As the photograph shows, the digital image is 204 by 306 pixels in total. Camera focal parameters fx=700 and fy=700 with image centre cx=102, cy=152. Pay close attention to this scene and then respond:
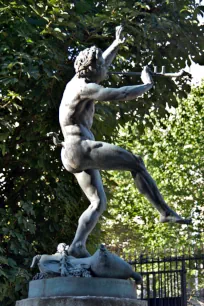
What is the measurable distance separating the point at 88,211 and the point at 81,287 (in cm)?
88

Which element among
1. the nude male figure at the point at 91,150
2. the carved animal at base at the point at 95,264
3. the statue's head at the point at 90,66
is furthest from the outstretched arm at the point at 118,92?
the carved animal at base at the point at 95,264

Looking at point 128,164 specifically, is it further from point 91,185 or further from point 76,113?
Result: point 76,113

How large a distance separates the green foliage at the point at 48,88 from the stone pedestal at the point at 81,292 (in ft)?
13.9

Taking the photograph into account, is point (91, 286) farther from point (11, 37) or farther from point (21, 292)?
point (11, 37)

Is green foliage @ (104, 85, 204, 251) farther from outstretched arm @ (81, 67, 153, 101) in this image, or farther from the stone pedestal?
the stone pedestal

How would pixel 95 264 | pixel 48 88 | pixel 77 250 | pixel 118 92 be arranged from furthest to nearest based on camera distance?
1. pixel 48 88
2. pixel 77 250
3. pixel 118 92
4. pixel 95 264

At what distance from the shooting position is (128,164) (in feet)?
21.9

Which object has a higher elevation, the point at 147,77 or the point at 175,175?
the point at 175,175

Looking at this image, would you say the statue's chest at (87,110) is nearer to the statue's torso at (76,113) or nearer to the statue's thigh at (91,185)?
the statue's torso at (76,113)

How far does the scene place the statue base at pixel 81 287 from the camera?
20.2ft

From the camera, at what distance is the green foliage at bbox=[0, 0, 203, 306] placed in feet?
35.2

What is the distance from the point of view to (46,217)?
11977mm

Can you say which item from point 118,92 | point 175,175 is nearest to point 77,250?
point 118,92

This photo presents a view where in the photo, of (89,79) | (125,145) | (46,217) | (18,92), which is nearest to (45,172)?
(46,217)
